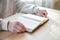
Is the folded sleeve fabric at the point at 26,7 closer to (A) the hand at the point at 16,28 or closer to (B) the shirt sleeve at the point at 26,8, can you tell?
(B) the shirt sleeve at the point at 26,8

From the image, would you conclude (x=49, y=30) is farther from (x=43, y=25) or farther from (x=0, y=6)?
(x=0, y=6)

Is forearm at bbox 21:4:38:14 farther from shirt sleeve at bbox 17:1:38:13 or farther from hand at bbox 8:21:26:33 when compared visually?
hand at bbox 8:21:26:33

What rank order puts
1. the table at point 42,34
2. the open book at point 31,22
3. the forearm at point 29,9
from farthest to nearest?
the forearm at point 29,9
the open book at point 31,22
the table at point 42,34

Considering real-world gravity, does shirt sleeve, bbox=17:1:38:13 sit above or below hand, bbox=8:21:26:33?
above

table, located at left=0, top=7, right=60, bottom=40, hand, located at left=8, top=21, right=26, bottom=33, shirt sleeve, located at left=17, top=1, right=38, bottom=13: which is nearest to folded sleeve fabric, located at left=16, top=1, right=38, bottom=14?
shirt sleeve, located at left=17, top=1, right=38, bottom=13

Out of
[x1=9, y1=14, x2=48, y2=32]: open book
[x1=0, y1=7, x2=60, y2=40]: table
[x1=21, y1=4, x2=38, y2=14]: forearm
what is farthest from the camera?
[x1=21, y1=4, x2=38, y2=14]: forearm

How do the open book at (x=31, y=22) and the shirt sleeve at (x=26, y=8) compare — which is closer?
the open book at (x=31, y=22)

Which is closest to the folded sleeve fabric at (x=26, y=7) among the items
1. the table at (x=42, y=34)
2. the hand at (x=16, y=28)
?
the table at (x=42, y=34)

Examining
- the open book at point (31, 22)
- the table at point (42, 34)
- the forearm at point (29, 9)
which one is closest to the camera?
the table at point (42, 34)

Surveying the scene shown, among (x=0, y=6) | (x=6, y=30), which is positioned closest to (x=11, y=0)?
(x=0, y=6)

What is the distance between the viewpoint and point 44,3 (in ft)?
6.82

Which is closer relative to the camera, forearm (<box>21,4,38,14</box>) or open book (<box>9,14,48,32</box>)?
open book (<box>9,14,48,32</box>)

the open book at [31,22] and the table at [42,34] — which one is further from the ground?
the open book at [31,22]

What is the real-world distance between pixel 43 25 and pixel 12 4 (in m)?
0.45
